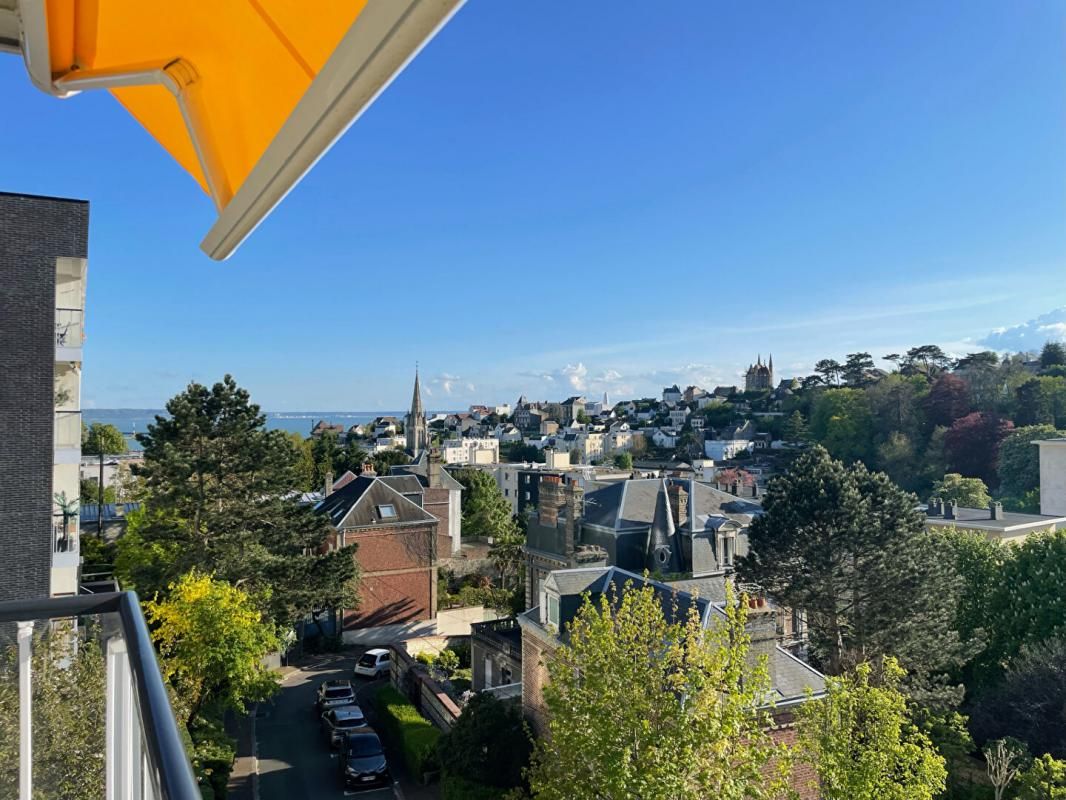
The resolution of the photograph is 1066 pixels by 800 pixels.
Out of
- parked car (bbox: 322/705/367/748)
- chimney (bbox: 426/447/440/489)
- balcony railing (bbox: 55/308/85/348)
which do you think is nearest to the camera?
balcony railing (bbox: 55/308/85/348)

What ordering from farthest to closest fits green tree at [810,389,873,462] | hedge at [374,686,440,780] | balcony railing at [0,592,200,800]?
green tree at [810,389,873,462] < hedge at [374,686,440,780] < balcony railing at [0,592,200,800]

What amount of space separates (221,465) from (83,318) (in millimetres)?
7142

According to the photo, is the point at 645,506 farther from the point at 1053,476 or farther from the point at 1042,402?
the point at 1042,402

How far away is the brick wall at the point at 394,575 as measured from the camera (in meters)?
30.0

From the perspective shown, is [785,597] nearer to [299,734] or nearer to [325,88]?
[299,734]

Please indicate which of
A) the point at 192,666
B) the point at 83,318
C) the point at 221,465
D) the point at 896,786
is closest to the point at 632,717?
the point at 896,786

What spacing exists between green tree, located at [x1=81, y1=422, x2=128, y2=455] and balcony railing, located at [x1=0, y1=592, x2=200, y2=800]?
204 feet

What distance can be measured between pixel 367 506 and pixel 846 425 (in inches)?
2583

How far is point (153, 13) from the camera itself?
133 cm

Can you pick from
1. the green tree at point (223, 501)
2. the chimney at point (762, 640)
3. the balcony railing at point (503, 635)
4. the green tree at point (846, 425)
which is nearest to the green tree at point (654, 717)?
the chimney at point (762, 640)

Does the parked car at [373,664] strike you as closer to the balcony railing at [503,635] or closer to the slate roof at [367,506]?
the balcony railing at [503,635]

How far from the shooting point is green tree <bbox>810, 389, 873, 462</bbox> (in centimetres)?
7769

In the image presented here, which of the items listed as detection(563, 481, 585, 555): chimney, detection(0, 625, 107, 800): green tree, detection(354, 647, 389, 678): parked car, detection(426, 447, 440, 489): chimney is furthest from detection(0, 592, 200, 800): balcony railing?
detection(426, 447, 440, 489): chimney

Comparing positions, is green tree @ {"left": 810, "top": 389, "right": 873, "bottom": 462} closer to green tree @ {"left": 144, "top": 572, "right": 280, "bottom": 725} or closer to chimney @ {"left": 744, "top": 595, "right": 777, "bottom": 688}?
chimney @ {"left": 744, "top": 595, "right": 777, "bottom": 688}
